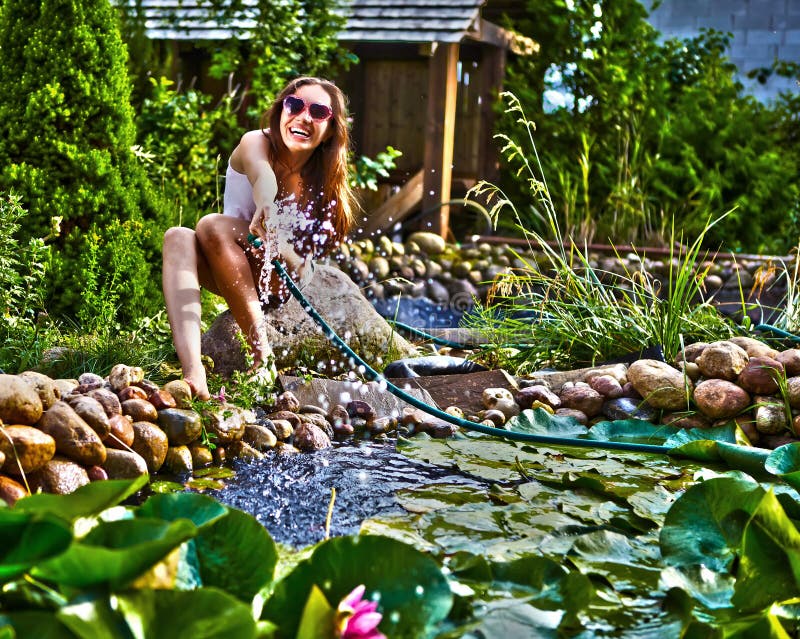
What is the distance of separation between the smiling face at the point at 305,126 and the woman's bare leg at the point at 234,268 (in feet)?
1.58

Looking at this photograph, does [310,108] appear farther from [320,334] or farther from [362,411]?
[362,411]

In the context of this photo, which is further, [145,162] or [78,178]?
[145,162]

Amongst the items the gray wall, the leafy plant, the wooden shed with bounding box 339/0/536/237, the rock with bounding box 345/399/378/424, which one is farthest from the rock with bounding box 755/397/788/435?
the gray wall

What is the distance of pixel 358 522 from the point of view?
90.7 inches

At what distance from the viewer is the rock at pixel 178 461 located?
281 cm

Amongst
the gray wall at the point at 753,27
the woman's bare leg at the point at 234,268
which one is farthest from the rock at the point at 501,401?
the gray wall at the point at 753,27

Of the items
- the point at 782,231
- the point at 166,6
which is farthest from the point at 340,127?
the point at 782,231

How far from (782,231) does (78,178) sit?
693cm

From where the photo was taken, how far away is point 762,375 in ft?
11.6

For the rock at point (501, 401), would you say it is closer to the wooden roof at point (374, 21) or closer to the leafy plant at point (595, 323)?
the leafy plant at point (595, 323)

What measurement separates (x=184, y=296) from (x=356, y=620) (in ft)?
8.79

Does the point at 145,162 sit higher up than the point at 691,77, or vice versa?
the point at 691,77

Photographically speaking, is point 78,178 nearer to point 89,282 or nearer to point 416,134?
point 89,282

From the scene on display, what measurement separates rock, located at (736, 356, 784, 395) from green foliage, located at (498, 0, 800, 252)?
4817 mm
